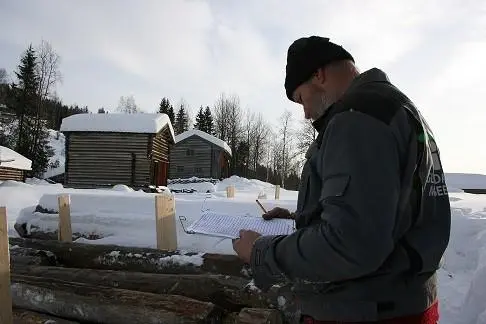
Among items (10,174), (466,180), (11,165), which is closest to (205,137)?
(11,165)

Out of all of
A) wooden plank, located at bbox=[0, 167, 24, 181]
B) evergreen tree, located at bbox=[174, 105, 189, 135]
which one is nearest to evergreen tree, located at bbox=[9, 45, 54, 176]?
wooden plank, located at bbox=[0, 167, 24, 181]

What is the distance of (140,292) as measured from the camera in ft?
13.0

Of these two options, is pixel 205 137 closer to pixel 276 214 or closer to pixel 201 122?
pixel 201 122

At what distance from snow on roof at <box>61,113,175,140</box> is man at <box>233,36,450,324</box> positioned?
2592 cm

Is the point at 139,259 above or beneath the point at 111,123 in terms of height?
beneath

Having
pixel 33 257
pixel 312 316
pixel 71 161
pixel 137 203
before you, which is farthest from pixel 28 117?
pixel 312 316

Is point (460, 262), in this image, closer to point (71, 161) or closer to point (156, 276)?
point (156, 276)

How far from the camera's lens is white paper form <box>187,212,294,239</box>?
7.30 ft

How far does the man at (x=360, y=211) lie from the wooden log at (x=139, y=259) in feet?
11.4

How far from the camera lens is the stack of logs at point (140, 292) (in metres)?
3.56

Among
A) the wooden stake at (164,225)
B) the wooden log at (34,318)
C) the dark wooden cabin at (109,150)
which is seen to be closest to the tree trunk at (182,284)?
the wooden log at (34,318)

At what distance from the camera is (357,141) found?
4.25 feet

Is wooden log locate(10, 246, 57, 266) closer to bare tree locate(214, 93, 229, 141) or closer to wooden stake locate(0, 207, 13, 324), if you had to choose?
wooden stake locate(0, 207, 13, 324)

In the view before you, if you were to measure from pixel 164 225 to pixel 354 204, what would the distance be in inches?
196
